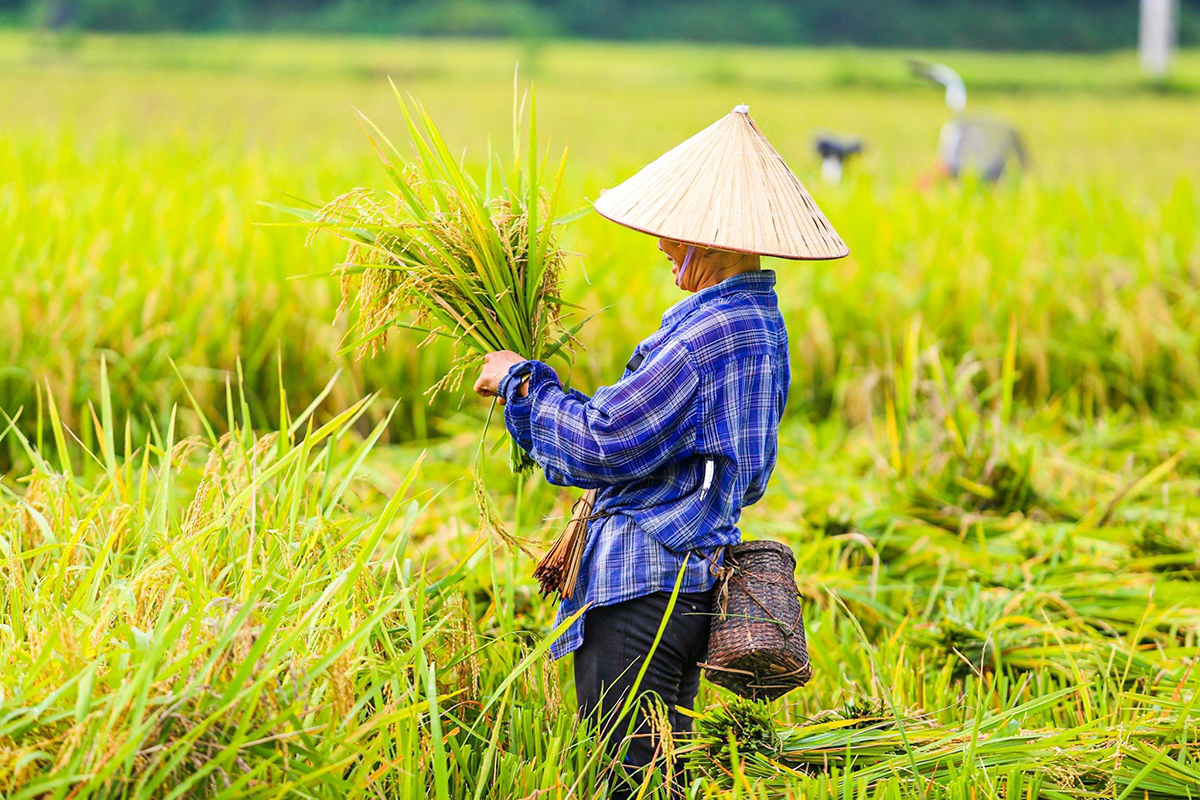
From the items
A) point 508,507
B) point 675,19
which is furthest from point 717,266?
point 675,19

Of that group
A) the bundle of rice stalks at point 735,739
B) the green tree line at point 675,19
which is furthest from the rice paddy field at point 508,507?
the green tree line at point 675,19

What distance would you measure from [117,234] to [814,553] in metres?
2.44

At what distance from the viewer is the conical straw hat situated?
153 centimetres

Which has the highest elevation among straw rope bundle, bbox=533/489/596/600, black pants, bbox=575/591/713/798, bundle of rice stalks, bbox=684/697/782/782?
straw rope bundle, bbox=533/489/596/600

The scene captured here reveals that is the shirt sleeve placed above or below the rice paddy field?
above

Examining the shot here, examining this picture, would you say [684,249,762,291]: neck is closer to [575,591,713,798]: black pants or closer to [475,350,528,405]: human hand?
[475,350,528,405]: human hand

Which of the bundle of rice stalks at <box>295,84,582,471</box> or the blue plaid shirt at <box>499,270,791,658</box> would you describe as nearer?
the blue plaid shirt at <box>499,270,791,658</box>

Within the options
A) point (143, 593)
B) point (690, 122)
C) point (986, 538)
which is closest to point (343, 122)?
point (690, 122)

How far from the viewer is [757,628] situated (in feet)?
5.17

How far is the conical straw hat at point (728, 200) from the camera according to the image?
1.53 metres

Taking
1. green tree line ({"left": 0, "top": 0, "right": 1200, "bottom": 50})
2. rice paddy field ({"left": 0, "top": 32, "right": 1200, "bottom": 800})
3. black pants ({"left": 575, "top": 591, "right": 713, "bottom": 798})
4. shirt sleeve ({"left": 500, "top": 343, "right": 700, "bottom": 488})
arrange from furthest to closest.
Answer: green tree line ({"left": 0, "top": 0, "right": 1200, "bottom": 50}), black pants ({"left": 575, "top": 591, "right": 713, "bottom": 798}), shirt sleeve ({"left": 500, "top": 343, "right": 700, "bottom": 488}), rice paddy field ({"left": 0, "top": 32, "right": 1200, "bottom": 800})

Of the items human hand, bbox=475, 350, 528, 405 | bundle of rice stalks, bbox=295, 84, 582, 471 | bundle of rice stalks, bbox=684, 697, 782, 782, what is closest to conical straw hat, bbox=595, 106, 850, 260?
bundle of rice stalks, bbox=295, 84, 582, 471

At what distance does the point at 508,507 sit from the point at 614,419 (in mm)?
1501

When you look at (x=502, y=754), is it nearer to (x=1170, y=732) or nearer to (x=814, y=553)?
(x=1170, y=732)
